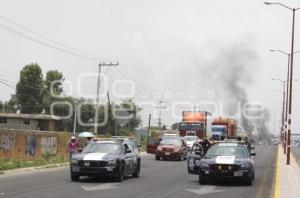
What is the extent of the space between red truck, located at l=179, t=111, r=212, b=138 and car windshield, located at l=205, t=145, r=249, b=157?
116 feet

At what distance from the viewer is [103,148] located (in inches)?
901

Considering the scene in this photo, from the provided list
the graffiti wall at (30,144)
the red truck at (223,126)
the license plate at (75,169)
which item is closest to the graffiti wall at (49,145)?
the graffiti wall at (30,144)

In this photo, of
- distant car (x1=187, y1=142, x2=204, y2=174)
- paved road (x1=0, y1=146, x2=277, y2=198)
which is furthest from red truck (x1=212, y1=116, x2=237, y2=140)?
paved road (x1=0, y1=146, x2=277, y2=198)

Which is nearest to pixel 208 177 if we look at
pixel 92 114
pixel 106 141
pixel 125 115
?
pixel 106 141

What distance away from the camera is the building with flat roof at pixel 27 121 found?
77419 millimetres

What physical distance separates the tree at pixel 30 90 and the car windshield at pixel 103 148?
6157 cm

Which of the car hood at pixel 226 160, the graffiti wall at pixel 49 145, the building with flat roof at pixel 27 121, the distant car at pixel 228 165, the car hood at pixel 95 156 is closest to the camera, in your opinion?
the distant car at pixel 228 165

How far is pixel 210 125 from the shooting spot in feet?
204

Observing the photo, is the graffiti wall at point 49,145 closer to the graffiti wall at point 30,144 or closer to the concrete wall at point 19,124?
the graffiti wall at point 30,144

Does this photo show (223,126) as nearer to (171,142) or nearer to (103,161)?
(171,142)

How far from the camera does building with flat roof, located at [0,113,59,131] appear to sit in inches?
3048

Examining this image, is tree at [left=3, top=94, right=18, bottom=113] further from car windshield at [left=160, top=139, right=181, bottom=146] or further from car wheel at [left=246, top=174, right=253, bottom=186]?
car wheel at [left=246, top=174, right=253, bottom=186]

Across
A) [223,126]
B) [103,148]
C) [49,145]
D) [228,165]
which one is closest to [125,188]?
[228,165]

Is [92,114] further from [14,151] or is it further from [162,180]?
[162,180]
